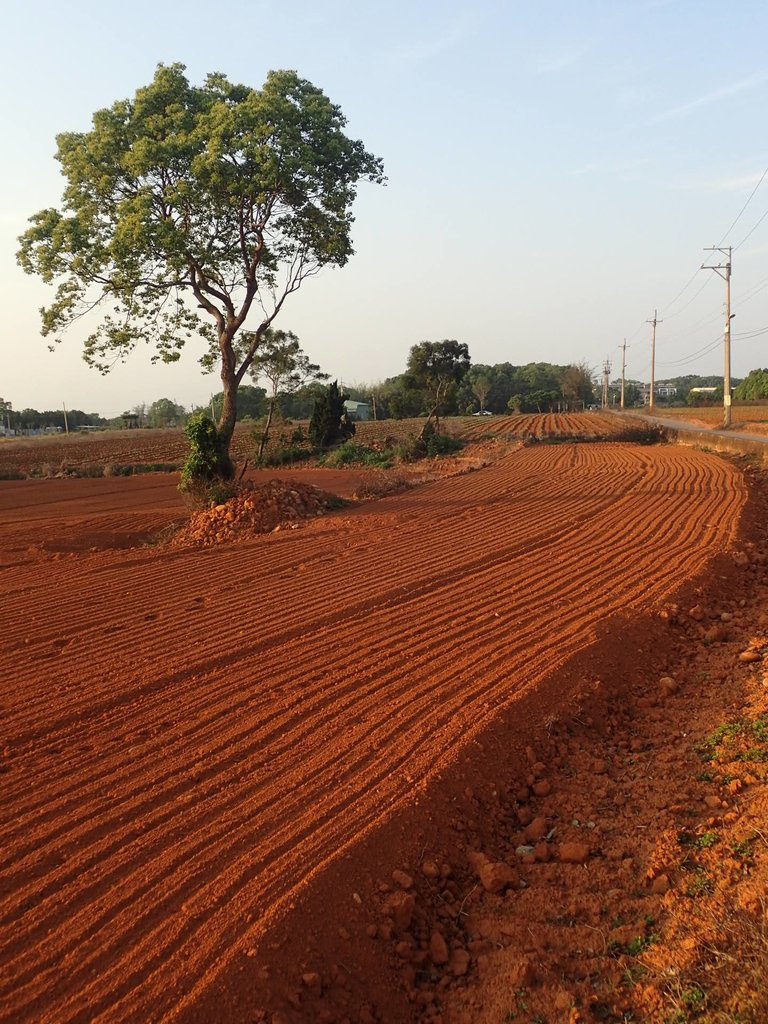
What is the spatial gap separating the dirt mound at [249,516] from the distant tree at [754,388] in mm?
72527

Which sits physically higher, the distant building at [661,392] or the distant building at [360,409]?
the distant building at [661,392]

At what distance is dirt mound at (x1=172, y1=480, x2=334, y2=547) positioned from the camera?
1268 centimetres

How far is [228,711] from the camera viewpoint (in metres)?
5.16

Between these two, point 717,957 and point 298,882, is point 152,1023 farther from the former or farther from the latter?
point 717,957

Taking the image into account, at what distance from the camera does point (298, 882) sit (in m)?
3.34

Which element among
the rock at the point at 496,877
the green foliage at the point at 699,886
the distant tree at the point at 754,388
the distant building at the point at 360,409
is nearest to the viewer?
the green foliage at the point at 699,886

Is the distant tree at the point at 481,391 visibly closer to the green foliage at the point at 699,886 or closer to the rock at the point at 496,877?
the rock at the point at 496,877

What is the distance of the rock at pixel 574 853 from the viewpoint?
3736mm

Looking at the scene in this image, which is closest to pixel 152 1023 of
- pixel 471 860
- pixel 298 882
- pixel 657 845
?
pixel 298 882

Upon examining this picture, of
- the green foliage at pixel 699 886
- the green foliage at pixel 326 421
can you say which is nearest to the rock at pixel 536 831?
the green foliage at pixel 699 886

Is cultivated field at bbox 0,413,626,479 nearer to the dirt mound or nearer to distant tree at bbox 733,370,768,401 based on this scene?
the dirt mound

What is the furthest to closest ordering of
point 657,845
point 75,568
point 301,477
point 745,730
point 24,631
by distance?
point 301,477 → point 75,568 → point 24,631 → point 745,730 → point 657,845

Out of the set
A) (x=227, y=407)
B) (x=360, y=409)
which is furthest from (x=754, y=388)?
(x=227, y=407)

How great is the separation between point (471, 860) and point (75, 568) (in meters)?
8.02
